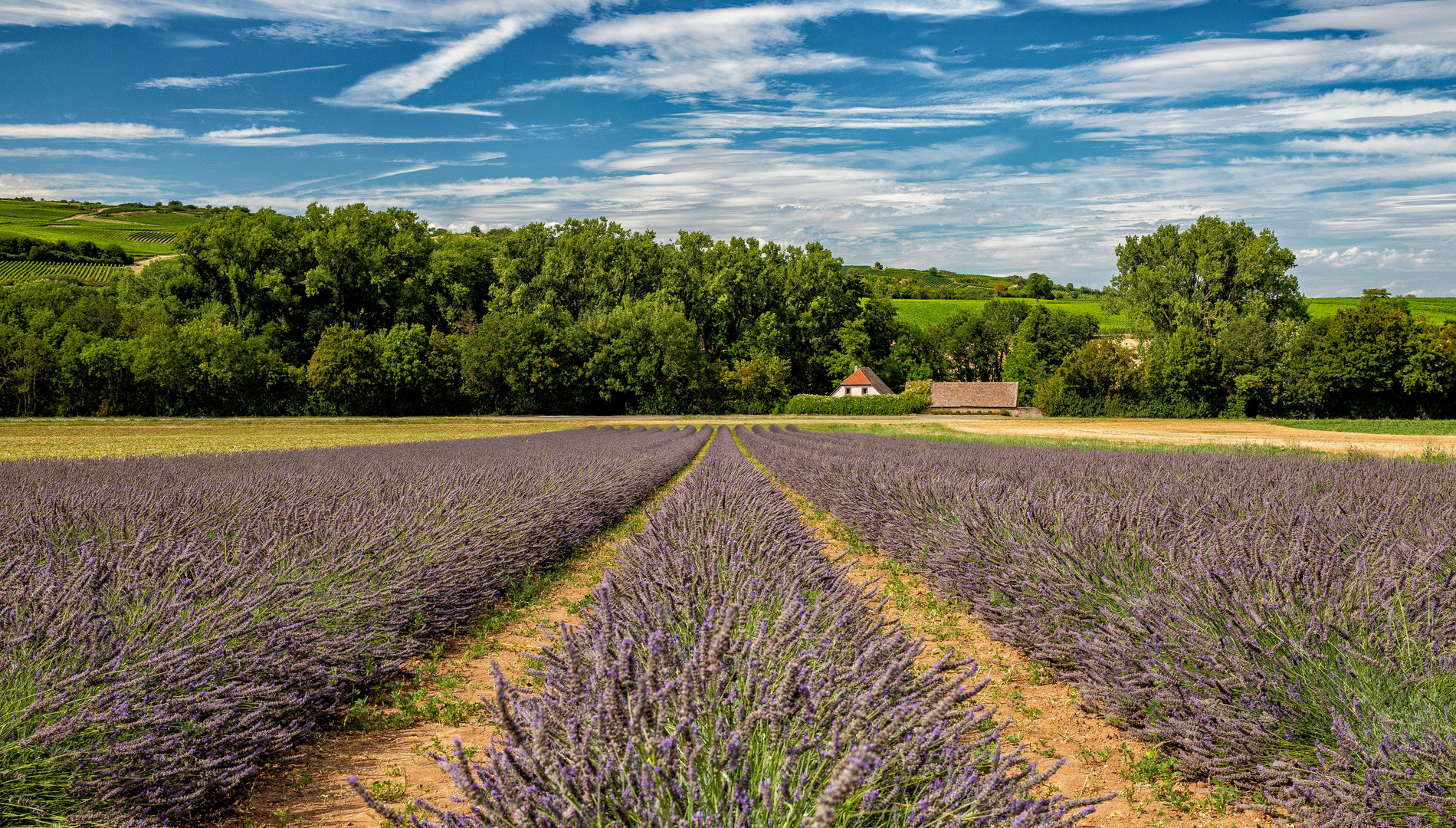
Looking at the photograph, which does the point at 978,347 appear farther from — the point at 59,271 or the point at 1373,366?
the point at 59,271

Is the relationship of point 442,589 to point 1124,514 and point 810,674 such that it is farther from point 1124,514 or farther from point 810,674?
point 1124,514

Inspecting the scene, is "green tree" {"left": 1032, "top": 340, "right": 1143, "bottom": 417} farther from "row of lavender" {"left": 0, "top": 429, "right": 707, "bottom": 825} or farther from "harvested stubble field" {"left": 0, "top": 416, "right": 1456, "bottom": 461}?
"row of lavender" {"left": 0, "top": 429, "right": 707, "bottom": 825}

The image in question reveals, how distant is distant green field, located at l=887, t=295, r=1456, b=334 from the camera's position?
82.0 meters

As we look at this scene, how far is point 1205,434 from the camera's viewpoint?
34906 millimetres

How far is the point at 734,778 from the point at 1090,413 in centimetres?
5921

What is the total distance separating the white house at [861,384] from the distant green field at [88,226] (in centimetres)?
7690

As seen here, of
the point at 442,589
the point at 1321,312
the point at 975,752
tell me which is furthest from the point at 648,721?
the point at 1321,312

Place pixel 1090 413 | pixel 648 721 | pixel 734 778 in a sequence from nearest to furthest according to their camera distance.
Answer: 1. pixel 734 778
2. pixel 648 721
3. pixel 1090 413

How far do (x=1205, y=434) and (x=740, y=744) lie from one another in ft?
130

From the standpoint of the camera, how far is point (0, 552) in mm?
4395

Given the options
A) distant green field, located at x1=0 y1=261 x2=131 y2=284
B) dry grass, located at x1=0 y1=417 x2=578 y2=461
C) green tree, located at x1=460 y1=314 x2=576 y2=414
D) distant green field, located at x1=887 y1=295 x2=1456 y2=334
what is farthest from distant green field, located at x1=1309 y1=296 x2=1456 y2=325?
distant green field, located at x1=0 y1=261 x2=131 y2=284

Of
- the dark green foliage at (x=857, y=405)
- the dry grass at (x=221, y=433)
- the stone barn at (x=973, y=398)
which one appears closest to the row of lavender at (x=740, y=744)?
the dry grass at (x=221, y=433)

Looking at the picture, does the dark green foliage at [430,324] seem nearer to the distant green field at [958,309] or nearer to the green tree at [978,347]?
the green tree at [978,347]

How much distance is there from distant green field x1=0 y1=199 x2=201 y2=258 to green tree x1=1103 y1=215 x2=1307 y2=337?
99193 millimetres
